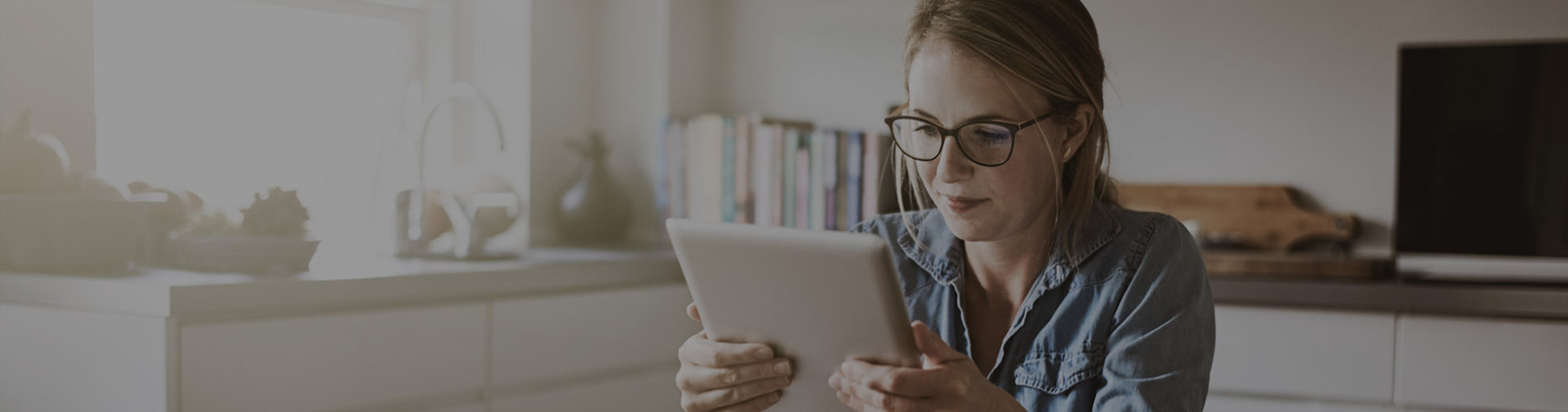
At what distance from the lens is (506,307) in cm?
228

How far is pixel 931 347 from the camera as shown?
3.54 feet

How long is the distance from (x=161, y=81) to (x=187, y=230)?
0.66 metres

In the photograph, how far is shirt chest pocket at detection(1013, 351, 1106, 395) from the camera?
1.27 metres

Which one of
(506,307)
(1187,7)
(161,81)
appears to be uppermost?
(1187,7)

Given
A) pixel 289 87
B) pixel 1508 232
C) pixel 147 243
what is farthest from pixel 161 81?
pixel 1508 232

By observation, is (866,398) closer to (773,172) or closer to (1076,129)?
(1076,129)

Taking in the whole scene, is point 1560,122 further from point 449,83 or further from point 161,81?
point 161,81

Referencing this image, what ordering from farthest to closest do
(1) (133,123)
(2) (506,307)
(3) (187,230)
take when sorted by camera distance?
1. (1) (133,123)
2. (2) (506,307)
3. (3) (187,230)

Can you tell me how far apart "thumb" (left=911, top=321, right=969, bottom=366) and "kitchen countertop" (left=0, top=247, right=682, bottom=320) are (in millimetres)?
1182

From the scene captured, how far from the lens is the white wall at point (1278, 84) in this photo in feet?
8.37

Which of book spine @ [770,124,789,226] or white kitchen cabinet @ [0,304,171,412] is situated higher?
book spine @ [770,124,789,226]

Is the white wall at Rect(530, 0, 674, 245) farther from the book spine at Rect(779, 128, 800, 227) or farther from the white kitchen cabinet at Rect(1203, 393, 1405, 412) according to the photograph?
the white kitchen cabinet at Rect(1203, 393, 1405, 412)

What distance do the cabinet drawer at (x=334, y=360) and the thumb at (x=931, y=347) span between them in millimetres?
1199

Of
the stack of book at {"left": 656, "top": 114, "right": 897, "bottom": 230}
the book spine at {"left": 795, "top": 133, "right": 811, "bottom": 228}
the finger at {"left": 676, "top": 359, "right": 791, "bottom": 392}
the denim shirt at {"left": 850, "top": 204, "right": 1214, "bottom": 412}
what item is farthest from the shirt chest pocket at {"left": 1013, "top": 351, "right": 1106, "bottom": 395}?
the book spine at {"left": 795, "top": 133, "right": 811, "bottom": 228}
